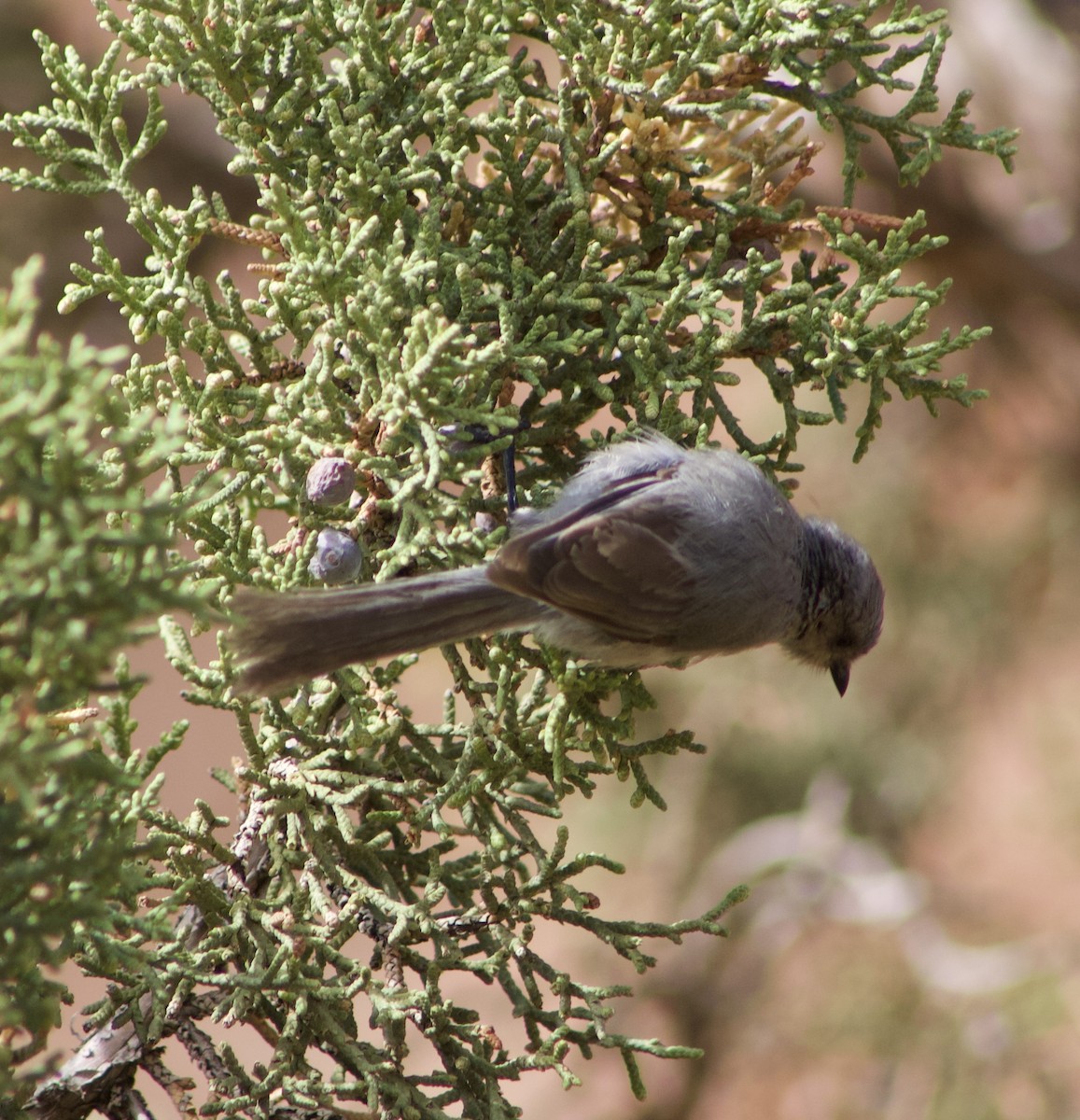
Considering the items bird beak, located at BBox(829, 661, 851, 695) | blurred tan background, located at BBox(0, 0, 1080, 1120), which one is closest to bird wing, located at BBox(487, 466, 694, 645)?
bird beak, located at BBox(829, 661, 851, 695)

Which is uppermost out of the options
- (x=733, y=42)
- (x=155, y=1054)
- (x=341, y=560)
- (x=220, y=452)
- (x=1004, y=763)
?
(x=733, y=42)

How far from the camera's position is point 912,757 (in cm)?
717

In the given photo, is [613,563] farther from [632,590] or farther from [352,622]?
[352,622]

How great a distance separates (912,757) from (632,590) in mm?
5315

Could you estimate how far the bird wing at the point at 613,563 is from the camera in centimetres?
220

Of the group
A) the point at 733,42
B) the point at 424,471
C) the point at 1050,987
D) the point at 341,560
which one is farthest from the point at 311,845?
the point at 1050,987

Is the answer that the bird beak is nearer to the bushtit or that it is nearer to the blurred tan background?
the bushtit

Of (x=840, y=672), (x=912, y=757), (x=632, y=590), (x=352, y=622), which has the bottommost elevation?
(x=912, y=757)

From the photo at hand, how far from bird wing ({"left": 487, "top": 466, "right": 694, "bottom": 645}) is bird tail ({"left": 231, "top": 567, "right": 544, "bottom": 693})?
0.25 ft

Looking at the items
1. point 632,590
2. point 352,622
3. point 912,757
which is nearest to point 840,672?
point 632,590

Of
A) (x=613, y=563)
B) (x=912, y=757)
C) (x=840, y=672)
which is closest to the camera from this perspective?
(x=613, y=563)

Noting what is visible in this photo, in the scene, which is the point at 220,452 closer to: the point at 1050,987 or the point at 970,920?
the point at 1050,987

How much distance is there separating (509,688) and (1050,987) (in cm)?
434

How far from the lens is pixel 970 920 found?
22.7 ft
